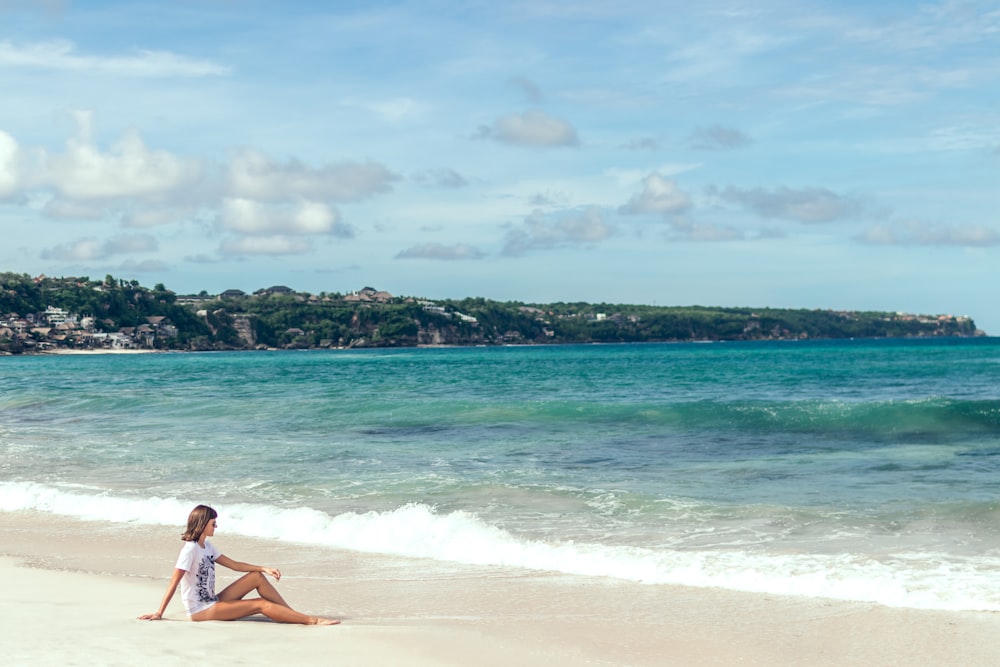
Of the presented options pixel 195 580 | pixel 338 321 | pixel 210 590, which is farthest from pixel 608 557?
pixel 338 321

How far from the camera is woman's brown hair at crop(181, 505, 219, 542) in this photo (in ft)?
24.0

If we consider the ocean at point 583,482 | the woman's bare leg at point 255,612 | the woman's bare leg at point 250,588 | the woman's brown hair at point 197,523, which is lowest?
the ocean at point 583,482

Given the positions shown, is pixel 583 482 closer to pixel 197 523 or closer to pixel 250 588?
pixel 250 588

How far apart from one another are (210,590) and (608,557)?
165 inches

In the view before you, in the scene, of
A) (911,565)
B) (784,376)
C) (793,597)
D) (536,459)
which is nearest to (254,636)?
(793,597)

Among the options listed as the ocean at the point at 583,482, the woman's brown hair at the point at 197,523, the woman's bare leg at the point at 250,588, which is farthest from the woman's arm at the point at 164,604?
the ocean at the point at 583,482

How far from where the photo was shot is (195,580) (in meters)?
7.24

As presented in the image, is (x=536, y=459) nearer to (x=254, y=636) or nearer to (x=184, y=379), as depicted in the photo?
(x=254, y=636)

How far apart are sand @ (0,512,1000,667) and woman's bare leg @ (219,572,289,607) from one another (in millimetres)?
234

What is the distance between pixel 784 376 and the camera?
48.1 metres

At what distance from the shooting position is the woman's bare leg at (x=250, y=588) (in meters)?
7.31

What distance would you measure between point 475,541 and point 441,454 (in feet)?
26.1

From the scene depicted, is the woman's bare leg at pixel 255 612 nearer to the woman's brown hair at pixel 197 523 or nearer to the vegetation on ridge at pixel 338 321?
the woman's brown hair at pixel 197 523

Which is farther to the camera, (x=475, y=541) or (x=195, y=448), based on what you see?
(x=195, y=448)
